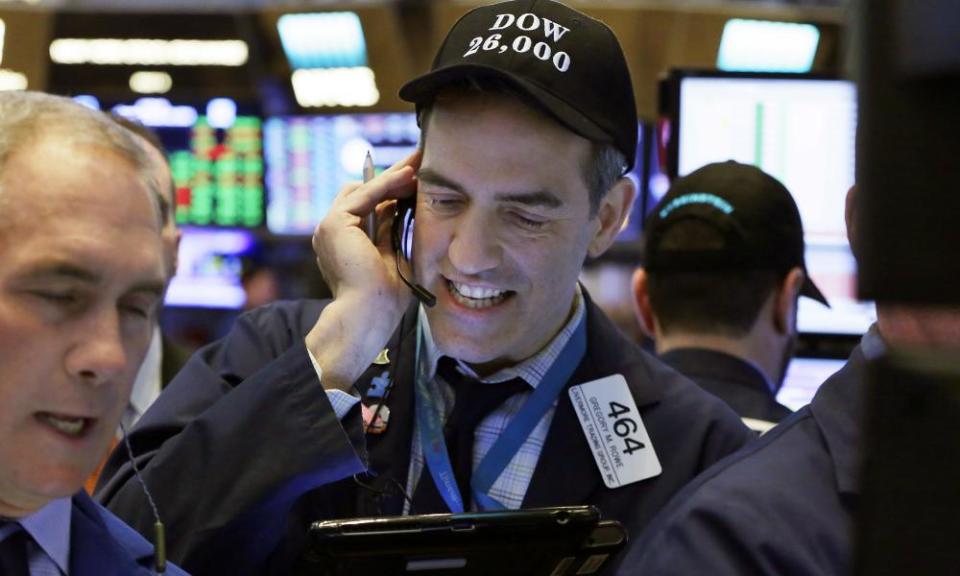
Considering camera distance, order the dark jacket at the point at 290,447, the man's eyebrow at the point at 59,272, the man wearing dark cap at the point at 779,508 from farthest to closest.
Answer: the dark jacket at the point at 290,447
the man wearing dark cap at the point at 779,508
the man's eyebrow at the point at 59,272

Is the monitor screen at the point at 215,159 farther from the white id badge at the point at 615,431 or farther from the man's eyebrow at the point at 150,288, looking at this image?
the man's eyebrow at the point at 150,288

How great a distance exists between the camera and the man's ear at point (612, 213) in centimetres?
218

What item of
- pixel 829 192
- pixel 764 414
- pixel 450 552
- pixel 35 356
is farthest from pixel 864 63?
pixel 829 192

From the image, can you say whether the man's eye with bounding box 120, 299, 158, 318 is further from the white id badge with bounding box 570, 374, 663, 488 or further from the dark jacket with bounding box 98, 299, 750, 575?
the white id badge with bounding box 570, 374, 663, 488

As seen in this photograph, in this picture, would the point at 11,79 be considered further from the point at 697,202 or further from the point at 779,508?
the point at 779,508

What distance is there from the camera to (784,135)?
328 centimetres

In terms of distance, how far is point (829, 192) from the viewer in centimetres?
328

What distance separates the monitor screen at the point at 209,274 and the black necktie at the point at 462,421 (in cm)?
589

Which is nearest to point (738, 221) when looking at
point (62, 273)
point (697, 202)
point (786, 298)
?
point (697, 202)

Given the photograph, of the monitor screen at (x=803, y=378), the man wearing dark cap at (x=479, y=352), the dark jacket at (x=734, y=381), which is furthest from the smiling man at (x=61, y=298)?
the monitor screen at (x=803, y=378)

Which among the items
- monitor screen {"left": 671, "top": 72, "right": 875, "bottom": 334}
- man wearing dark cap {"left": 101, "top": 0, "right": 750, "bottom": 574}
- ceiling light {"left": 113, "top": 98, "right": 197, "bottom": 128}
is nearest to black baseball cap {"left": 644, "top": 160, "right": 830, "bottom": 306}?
monitor screen {"left": 671, "top": 72, "right": 875, "bottom": 334}

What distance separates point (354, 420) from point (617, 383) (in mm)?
421

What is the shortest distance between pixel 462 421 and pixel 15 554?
806 mm

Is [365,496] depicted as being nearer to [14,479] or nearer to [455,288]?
[455,288]
